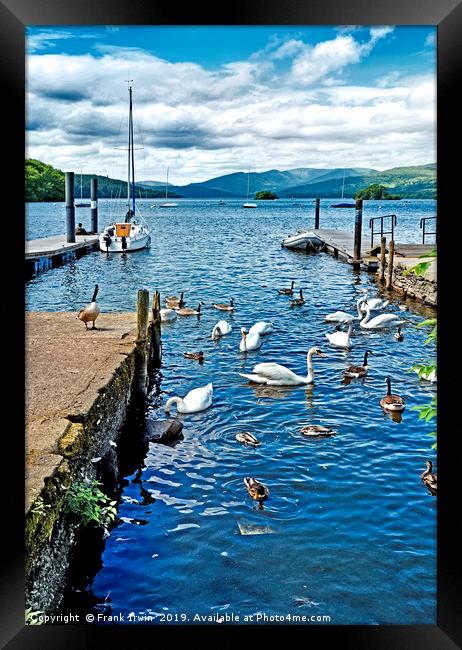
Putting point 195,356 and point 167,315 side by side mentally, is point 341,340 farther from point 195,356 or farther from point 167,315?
point 167,315

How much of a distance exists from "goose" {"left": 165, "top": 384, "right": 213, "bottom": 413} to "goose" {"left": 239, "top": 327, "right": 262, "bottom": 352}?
3.26 meters

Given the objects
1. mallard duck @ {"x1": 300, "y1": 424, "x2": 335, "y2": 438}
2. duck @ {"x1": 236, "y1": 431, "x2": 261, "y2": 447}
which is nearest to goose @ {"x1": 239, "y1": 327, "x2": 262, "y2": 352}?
mallard duck @ {"x1": 300, "y1": 424, "x2": 335, "y2": 438}

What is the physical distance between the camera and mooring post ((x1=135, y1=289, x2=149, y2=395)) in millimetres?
9109

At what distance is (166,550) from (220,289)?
14155mm

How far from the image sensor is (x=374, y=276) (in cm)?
2148

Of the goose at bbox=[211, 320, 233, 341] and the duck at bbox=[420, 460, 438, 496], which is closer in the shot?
the duck at bbox=[420, 460, 438, 496]

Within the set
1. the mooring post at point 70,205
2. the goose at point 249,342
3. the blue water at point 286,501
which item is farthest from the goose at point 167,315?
the mooring post at point 70,205

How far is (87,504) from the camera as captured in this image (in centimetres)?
554

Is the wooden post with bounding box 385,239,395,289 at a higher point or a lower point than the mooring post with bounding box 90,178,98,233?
lower

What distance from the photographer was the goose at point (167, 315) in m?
15.2

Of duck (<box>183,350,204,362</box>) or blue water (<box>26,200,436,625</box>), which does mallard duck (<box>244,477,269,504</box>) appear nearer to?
blue water (<box>26,200,436,625</box>)
